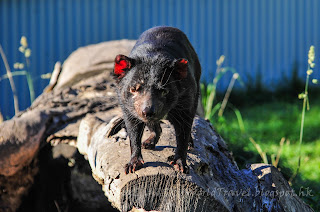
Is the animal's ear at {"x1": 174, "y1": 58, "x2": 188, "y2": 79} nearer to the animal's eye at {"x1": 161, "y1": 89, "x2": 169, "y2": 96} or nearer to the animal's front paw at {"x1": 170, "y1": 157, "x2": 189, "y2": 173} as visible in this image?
the animal's eye at {"x1": 161, "y1": 89, "x2": 169, "y2": 96}

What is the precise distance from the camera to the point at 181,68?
2715 mm

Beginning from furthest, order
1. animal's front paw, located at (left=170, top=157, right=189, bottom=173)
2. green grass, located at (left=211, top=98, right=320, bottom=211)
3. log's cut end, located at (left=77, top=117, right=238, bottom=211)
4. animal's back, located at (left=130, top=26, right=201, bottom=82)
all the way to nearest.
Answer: green grass, located at (left=211, top=98, right=320, bottom=211)
animal's back, located at (left=130, top=26, right=201, bottom=82)
animal's front paw, located at (left=170, top=157, right=189, bottom=173)
log's cut end, located at (left=77, top=117, right=238, bottom=211)

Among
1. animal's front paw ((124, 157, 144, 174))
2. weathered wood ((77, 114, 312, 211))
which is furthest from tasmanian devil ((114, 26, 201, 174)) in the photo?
weathered wood ((77, 114, 312, 211))

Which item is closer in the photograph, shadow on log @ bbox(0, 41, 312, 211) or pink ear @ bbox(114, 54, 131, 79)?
shadow on log @ bbox(0, 41, 312, 211)

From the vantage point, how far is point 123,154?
2.93 metres

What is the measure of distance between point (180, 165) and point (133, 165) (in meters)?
0.27

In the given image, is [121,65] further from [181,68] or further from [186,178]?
[186,178]

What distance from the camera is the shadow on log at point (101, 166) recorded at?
96.8 inches

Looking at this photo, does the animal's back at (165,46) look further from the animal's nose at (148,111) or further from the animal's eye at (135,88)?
the animal's nose at (148,111)

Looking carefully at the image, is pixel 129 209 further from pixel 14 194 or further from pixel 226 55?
pixel 226 55

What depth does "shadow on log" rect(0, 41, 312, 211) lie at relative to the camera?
246cm
